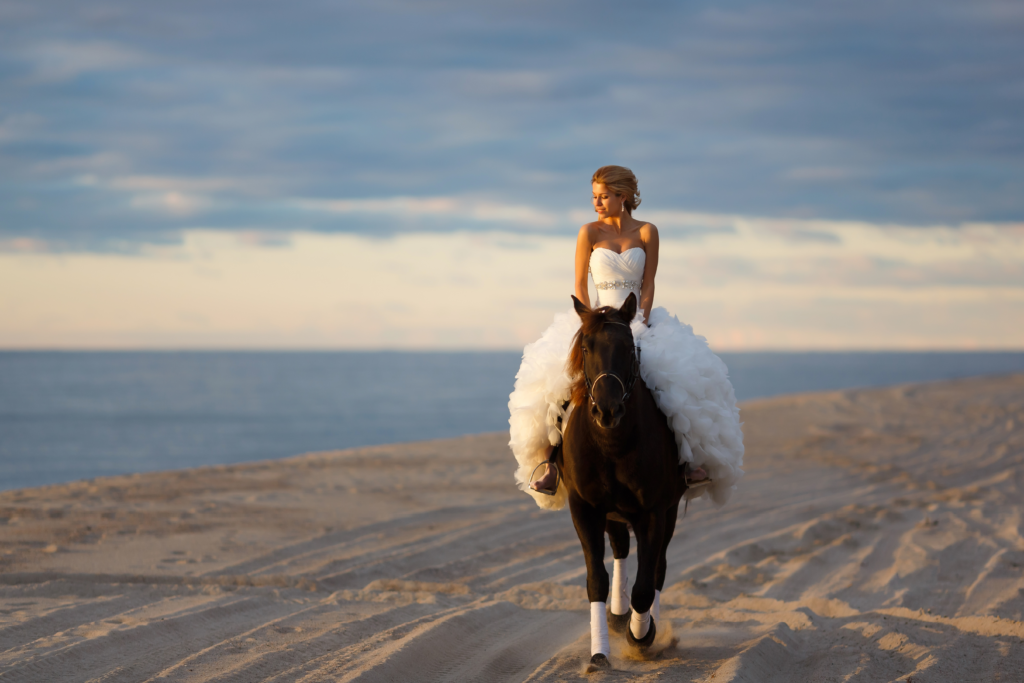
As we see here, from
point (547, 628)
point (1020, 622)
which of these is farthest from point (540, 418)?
point (1020, 622)

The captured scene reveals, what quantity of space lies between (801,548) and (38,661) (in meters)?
7.52

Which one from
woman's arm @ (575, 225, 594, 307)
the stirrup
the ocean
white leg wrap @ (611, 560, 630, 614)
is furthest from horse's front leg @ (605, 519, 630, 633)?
the ocean

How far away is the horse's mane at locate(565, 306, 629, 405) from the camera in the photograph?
16.0 feet

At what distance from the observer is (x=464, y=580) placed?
8.11m

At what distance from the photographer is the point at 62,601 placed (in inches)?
254

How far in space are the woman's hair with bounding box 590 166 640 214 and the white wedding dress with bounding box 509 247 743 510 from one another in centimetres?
41

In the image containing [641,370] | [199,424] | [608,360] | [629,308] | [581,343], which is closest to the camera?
[608,360]

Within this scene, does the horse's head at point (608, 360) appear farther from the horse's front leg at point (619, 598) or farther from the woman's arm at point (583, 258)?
the horse's front leg at point (619, 598)

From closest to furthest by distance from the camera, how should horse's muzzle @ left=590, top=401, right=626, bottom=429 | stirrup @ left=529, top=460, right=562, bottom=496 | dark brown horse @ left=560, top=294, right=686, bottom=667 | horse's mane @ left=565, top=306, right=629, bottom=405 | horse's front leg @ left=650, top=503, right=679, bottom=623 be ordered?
horse's muzzle @ left=590, top=401, right=626, bottom=429 → dark brown horse @ left=560, top=294, right=686, bottom=667 → horse's mane @ left=565, top=306, right=629, bottom=405 → stirrup @ left=529, top=460, right=562, bottom=496 → horse's front leg @ left=650, top=503, right=679, bottom=623

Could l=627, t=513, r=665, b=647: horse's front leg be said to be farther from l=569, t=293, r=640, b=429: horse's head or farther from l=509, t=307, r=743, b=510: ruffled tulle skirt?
l=569, t=293, r=640, b=429: horse's head

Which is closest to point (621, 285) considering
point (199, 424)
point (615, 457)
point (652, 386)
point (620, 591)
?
point (652, 386)

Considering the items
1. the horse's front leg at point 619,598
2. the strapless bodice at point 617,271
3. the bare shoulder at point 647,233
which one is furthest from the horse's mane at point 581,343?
the horse's front leg at point 619,598

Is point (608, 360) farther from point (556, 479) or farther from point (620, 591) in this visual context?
point (620, 591)

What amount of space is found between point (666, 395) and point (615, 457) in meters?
0.69
